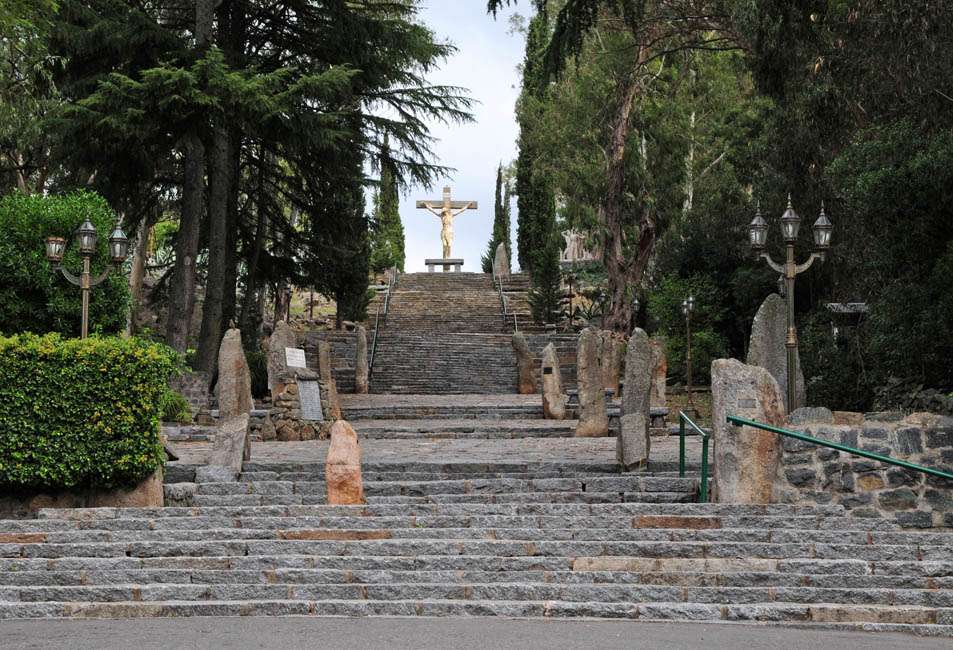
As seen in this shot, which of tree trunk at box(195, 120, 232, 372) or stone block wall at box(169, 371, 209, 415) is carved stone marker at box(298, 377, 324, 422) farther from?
tree trunk at box(195, 120, 232, 372)

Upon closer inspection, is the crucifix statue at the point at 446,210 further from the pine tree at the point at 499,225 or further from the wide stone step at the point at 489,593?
the wide stone step at the point at 489,593

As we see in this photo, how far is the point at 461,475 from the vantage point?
13641 millimetres

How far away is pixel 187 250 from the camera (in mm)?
24734

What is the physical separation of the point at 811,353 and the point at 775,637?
17.7 meters

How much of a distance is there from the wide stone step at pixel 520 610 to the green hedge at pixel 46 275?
10400mm

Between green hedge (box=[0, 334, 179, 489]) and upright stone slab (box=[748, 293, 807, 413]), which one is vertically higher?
upright stone slab (box=[748, 293, 807, 413])

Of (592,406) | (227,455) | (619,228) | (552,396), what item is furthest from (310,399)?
(619,228)

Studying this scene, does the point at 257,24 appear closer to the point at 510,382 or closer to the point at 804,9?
the point at 510,382

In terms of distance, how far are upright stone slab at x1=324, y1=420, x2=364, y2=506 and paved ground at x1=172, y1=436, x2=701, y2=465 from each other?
2018 millimetres

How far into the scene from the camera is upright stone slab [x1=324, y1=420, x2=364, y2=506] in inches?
480

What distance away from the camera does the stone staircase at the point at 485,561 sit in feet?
31.4

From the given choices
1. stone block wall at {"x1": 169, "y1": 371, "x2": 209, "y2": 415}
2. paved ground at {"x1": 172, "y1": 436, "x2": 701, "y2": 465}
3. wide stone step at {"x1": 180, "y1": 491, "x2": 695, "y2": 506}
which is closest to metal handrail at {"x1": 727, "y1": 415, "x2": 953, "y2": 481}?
wide stone step at {"x1": 180, "y1": 491, "x2": 695, "y2": 506}

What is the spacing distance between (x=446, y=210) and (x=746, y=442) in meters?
42.4

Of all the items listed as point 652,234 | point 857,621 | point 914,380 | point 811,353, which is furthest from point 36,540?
point 652,234
